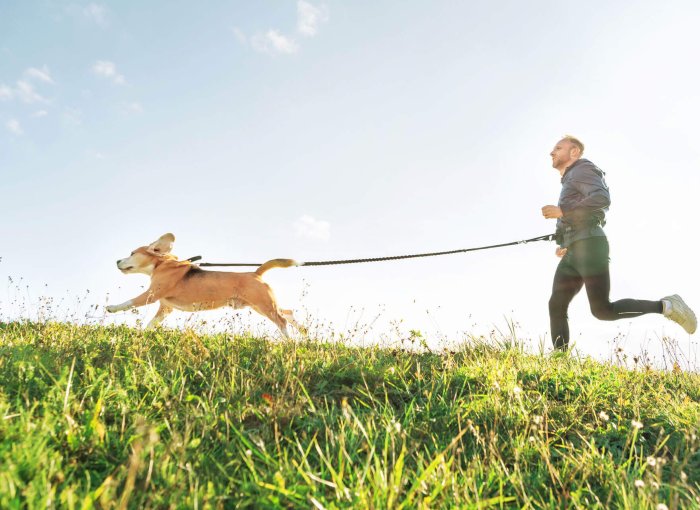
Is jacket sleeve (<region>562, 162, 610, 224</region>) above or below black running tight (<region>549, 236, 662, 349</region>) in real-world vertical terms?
above

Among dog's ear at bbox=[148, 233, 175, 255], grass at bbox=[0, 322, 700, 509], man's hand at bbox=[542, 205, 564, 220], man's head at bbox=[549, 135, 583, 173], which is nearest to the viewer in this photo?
grass at bbox=[0, 322, 700, 509]

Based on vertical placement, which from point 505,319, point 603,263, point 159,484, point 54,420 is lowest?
point 159,484

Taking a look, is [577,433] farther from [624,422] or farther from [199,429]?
[199,429]

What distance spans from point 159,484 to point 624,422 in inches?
124

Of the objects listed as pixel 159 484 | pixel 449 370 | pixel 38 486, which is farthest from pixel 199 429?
pixel 449 370

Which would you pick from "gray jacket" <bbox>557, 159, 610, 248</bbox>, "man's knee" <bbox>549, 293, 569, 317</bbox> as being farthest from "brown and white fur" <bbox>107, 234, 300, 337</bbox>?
"gray jacket" <bbox>557, 159, 610, 248</bbox>

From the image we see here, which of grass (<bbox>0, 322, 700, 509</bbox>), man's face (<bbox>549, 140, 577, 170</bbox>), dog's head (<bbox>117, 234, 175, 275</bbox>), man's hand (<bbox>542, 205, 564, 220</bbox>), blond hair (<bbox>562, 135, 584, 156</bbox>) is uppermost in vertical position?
blond hair (<bbox>562, 135, 584, 156</bbox>)

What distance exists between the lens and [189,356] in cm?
387

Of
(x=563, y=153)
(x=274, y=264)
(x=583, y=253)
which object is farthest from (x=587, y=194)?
(x=274, y=264)

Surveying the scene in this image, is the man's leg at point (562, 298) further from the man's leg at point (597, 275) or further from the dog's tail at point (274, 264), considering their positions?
the dog's tail at point (274, 264)

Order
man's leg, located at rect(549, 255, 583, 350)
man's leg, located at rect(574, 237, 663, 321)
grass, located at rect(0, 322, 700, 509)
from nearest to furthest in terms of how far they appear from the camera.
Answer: grass, located at rect(0, 322, 700, 509), man's leg, located at rect(574, 237, 663, 321), man's leg, located at rect(549, 255, 583, 350)

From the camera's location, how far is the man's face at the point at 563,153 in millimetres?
6309

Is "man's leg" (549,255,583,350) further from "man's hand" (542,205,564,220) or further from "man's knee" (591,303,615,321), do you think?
"man's hand" (542,205,564,220)

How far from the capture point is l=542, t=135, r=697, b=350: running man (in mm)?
5695
